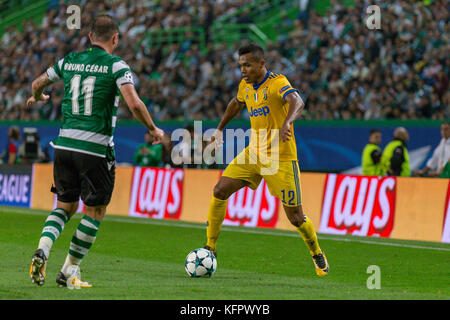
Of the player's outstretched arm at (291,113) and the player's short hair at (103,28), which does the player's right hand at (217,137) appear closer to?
the player's outstretched arm at (291,113)

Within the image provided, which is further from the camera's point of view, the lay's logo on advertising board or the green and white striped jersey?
the lay's logo on advertising board

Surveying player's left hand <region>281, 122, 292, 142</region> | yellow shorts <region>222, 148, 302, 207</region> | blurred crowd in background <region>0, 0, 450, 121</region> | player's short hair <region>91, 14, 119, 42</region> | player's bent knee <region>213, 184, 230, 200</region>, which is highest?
blurred crowd in background <region>0, 0, 450, 121</region>

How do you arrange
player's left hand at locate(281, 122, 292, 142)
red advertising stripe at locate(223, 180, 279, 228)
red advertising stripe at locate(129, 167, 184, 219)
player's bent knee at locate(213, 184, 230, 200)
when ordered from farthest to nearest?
red advertising stripe at locate(129, 167, 184, 219), red advertising stripe at locate(223, 180, 279, 228), player's bent knee at locate(213, 184, 230, 200), player's left hand at locate(281, 122, 292, 142)

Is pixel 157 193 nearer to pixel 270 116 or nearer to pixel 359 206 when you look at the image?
pixel 359 206

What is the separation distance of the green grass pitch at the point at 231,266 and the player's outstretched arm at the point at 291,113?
155 cm

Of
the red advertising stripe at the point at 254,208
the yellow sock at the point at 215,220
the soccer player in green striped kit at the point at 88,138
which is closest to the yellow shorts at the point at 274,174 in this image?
the yellow sock at the point at 215,220

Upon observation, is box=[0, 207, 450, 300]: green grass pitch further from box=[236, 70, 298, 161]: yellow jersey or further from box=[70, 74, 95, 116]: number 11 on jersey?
box=[70, 74, 95, 116]: number 11 on jersey

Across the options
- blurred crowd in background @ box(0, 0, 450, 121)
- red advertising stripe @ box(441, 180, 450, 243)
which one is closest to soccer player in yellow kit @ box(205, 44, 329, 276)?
red advertising stripe @ box(441, 180, 450, 243)

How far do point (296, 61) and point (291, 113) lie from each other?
46.6ft

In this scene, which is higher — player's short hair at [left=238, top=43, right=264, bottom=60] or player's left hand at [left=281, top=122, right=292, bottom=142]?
player's short hair at [left=238, top=43, right=264, bottom=60]

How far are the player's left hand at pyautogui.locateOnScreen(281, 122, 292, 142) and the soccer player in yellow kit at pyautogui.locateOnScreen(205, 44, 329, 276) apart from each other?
1.25ft

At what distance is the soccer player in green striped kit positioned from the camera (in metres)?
7.95
